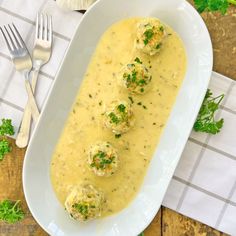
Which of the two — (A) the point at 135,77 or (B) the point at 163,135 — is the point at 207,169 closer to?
(B) the point at 163,135

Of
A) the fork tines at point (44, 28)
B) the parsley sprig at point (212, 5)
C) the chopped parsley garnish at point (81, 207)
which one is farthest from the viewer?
the fork tines at point (44, 28)

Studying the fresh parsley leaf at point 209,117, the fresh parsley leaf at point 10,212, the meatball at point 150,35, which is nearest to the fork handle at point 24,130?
the fresh parsley leaf at point 10,212

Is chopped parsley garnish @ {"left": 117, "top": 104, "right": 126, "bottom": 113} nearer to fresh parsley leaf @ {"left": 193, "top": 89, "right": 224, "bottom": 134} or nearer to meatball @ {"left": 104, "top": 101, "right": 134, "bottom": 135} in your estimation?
meatball @ {"left": 104, "top": 101, "right": 134, "bottom": 135}

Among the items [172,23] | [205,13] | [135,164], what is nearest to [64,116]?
[135,164]

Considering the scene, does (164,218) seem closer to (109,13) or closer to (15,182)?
(15,182)

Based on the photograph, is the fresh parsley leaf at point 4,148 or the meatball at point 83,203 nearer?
the meatball at point 83,203

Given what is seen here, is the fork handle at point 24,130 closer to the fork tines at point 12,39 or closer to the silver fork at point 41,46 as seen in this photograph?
the silver fork at point 41,46
